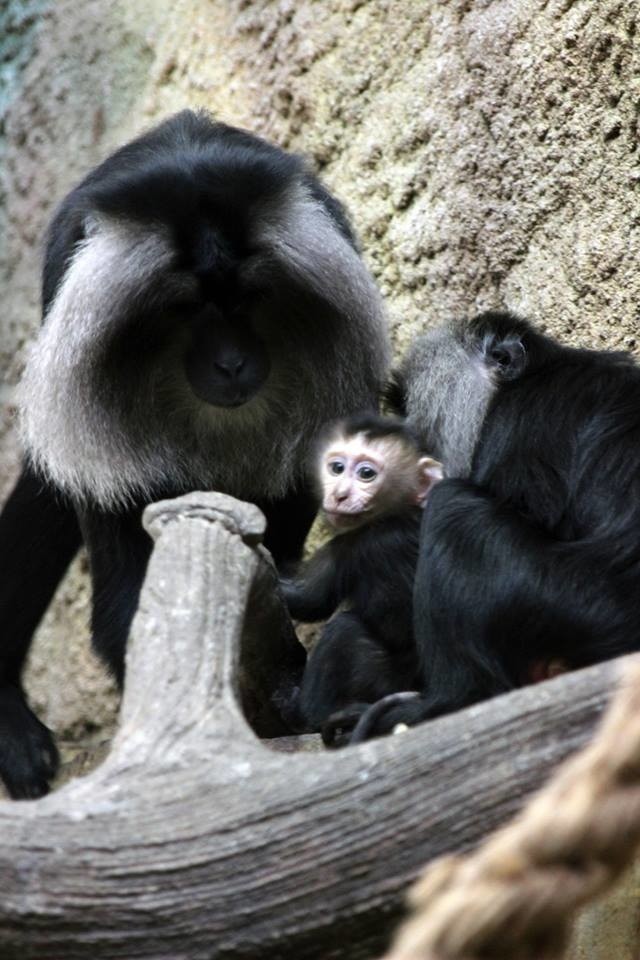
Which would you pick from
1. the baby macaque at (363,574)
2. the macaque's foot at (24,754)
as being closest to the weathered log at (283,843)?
the baby macaque at (363,574)

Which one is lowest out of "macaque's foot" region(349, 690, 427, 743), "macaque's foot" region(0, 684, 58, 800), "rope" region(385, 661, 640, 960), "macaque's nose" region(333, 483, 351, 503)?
"macaque's foot" region(0, 684, 58, 800)

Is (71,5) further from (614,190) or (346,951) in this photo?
(346,951)

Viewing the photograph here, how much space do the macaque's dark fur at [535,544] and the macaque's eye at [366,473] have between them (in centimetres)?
28

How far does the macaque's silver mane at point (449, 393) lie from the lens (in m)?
3.43

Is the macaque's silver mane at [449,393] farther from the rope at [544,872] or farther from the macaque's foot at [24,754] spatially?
the rope at [544,872]

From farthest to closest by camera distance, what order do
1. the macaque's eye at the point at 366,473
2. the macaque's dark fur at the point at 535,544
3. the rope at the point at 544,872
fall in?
1. the macaque's eye at the point at 366,473
2. the macaque's dark fur at the point at 535,544
3. the rope at the point at 544,872

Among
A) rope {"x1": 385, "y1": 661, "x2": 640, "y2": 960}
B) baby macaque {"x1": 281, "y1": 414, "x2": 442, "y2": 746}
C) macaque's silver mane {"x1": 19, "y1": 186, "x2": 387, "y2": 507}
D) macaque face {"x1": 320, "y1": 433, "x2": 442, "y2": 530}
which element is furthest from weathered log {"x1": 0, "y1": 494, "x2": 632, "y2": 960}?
macaque's silver mane {"x1": 19, "y1": 186, "x2": 387, "y2": 507}

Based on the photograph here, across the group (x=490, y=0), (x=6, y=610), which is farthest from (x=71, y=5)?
(x=6, y=610)

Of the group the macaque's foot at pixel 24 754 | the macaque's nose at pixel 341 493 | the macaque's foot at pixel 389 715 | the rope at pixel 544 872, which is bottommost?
the macaque's foot at pixel 24 754

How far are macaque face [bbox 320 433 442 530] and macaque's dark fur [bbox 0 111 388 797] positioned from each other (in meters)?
0.34

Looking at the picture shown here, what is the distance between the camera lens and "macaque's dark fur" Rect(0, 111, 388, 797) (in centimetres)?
356

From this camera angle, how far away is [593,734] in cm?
202

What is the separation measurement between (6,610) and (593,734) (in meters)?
2.67

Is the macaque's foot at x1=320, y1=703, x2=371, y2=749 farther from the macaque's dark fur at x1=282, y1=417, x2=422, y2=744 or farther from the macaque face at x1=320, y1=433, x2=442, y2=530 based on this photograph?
the macaque face at x1=320, y1=433, x2=442, y2=530
